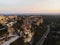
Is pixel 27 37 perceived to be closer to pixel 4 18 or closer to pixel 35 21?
pixel 35 21

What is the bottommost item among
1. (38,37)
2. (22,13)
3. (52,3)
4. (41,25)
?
(38,37)

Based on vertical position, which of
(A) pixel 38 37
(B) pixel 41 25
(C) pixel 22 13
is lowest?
(A) pixel 38 37

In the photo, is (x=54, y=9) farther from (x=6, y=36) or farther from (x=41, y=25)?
(x=6, y=36)

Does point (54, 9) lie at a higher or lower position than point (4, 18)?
higher

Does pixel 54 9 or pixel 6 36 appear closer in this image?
pixel 6 36

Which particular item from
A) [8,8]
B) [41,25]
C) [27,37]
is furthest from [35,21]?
[8,8]

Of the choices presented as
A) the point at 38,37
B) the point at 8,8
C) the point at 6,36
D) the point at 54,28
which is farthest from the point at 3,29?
the point at 54,28

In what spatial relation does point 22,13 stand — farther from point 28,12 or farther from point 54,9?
point 54,9

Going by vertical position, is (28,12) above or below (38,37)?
above

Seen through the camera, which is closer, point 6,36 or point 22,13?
point 6,36
